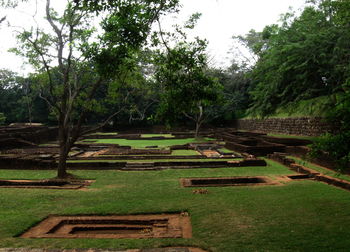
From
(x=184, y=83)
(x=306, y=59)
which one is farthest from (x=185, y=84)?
(x=306, y=59)

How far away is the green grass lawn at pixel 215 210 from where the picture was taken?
14.5 feet

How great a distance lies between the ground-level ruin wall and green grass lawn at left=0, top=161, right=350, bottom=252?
825 centimetres

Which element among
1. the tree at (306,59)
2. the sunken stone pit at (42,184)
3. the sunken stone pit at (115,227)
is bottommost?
the sunken stone pit at (42,184)

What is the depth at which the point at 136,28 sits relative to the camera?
281 inches

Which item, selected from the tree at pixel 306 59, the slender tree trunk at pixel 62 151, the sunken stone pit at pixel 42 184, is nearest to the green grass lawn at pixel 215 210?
the sunken stone pit at pixel 42 184

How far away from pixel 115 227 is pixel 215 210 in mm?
2029

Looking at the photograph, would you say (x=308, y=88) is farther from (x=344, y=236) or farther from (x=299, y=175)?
(x=344, y=236)

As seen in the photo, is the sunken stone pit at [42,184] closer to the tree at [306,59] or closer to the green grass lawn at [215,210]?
the green grass lawn at [215,210]

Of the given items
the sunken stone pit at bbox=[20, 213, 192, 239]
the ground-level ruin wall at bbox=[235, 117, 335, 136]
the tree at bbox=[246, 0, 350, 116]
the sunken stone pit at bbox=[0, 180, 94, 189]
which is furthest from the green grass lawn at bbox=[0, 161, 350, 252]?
the ground-level ruin wall at bbox=[235, 117, 335, 136]

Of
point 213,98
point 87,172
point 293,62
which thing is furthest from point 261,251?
point 293,62

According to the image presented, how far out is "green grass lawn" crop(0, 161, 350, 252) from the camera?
4.43 m

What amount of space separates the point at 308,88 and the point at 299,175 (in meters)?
6.64

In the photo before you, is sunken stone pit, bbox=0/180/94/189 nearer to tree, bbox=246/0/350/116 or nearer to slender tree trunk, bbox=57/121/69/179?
slender tree trunk, bbox=57/121/69/179

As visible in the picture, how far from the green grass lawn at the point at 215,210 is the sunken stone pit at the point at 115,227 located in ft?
0.68
